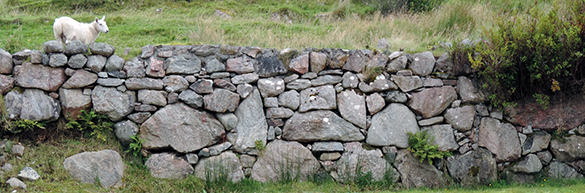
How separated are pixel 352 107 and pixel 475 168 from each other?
7.95 feet

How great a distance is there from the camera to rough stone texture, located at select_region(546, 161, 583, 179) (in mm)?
6316

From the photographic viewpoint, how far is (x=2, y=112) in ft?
18.6

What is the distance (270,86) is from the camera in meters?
6.46

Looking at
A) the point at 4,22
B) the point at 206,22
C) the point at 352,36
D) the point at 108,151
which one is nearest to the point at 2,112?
the point at 108,151

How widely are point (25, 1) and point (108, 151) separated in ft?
40.5

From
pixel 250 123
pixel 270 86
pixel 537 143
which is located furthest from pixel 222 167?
pixel 537 143

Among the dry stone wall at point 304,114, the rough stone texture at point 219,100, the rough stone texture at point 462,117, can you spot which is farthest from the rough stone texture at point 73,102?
the rough stone texture at point 462,117

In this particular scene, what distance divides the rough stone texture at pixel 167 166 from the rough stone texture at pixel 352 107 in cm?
288

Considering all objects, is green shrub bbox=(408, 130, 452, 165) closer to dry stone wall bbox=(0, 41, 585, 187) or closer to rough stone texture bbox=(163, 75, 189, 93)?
dry stone wall bbox=(0, 41, 585, 187)

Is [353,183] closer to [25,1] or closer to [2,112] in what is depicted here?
[2,112]

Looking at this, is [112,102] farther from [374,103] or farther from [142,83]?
[374,103]

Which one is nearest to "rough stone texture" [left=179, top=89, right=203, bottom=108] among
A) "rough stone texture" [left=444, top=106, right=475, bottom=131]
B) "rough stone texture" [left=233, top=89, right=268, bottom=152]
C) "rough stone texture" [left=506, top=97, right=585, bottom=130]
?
"rough stone texture" [left=233, top=89, right=268, bottom=152]

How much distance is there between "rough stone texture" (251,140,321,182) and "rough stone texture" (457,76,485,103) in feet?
9.59

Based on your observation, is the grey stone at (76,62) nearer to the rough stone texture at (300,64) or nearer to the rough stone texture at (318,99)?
the rough stone texture at (300,64)
